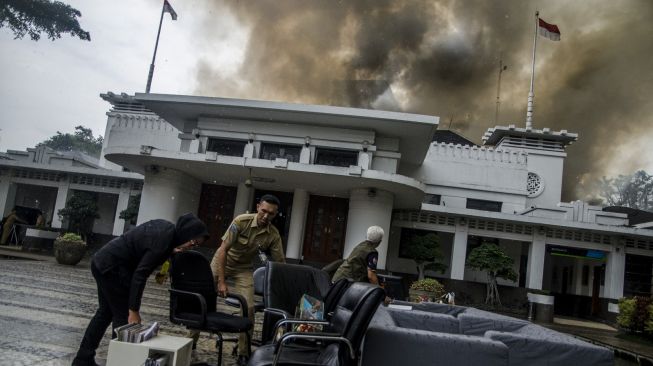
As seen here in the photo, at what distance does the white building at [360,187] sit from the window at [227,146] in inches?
1.5

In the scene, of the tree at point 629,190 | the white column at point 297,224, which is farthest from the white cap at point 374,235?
the tree at point 629,190

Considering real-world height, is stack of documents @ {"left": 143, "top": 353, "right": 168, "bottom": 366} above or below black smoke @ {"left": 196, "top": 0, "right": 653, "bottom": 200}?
below

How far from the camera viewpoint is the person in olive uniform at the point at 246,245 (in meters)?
4.68

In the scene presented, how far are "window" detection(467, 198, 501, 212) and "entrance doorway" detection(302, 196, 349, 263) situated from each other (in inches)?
289

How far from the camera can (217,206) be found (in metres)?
16.7

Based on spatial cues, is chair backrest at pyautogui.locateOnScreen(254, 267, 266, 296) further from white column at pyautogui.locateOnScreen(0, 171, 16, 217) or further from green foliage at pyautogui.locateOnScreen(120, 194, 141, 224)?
white column at pyautogui.locateOnScreen(0, 171, 16, 217)

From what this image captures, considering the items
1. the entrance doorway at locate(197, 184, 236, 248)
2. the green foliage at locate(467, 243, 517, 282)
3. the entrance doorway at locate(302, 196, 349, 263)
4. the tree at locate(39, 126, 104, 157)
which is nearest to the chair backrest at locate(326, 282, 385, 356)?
the entrance doorway at locate(302, 196, 349, 263)

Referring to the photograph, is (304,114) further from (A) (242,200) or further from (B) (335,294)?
(B) (335,294)

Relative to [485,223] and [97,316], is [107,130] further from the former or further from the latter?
[97,316]

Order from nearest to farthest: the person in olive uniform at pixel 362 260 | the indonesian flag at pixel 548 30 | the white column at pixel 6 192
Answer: the person in olive uniform at pixel 362 260 < the white column at pixel 6 192 < the indonesian flag at pixel 548 30

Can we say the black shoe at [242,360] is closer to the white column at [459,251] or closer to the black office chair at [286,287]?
the black office chair at [286,287]

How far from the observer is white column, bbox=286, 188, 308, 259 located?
1516cm

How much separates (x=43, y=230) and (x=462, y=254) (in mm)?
16066

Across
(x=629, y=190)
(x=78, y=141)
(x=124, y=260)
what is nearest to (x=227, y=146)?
(x=124, y=260)
